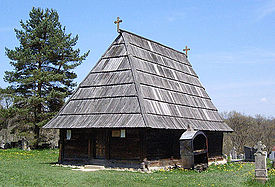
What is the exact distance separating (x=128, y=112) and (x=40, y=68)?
20.3m

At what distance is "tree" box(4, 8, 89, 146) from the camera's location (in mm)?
32031

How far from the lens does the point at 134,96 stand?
1694 centimetres

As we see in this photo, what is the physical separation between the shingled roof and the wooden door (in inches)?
37.8

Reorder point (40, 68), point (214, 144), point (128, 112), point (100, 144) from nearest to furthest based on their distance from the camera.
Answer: point (128, 112) < point (100, 144) < point (214, 144) < point (40, 68)

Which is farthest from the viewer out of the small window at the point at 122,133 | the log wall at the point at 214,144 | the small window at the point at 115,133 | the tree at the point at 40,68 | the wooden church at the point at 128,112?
the tree at the point at 40,68

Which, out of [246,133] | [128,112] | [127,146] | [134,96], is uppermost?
[134,96]

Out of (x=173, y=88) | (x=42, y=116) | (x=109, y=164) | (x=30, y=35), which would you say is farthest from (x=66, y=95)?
A: (x=109, y=164)

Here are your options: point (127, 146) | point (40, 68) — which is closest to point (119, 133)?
point (127, 146)

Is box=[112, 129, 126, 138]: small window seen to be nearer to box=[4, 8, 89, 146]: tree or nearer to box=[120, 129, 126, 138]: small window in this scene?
box=[120, 129, 126, 138]: small window

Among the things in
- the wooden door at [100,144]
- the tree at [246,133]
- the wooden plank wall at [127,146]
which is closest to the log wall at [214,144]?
the wooden plank wall at [127,146]

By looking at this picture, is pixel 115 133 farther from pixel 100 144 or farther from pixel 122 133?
pixel 100 144

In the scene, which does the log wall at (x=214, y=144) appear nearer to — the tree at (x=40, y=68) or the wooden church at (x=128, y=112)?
the wooden church at (x=128, y=112)

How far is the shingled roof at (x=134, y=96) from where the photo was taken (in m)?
16.6

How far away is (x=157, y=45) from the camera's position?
2394 centimetres
